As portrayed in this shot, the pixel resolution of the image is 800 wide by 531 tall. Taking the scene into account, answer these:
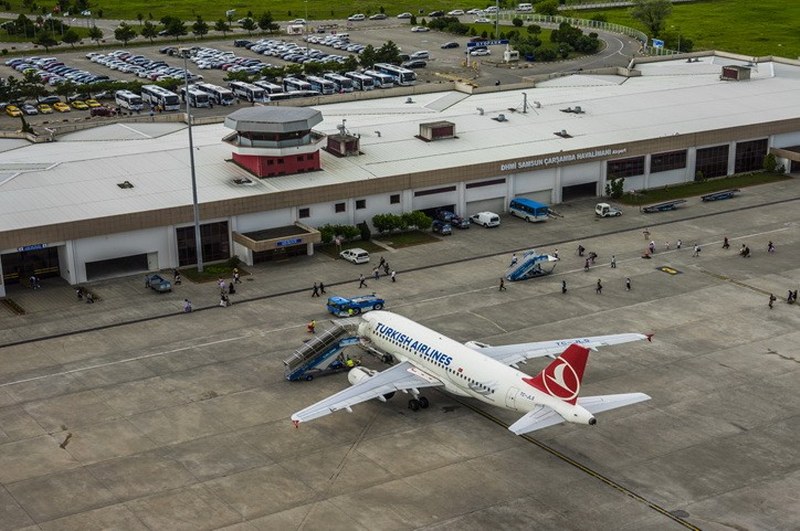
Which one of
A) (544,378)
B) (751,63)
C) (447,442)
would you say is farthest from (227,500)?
(751,63)

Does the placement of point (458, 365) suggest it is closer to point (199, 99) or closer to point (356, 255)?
point (356, 255)

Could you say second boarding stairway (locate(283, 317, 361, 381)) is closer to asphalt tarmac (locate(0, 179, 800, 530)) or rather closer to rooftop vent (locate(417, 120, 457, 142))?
asphalt tarmac (locate(0, 179, 800, 530))

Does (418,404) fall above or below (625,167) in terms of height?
below

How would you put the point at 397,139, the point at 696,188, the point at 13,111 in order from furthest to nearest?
the point at 13,111 < the point at 696,188 < the point at 397,139

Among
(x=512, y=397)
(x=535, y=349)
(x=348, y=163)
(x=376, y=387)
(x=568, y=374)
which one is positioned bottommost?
(x=376, y=387)

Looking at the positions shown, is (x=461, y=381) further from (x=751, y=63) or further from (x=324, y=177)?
(x=751, y=63)

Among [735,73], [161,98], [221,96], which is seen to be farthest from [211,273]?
[735,73]

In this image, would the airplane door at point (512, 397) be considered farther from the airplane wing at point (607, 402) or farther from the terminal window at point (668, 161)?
the terminal window at point (668, 161)
